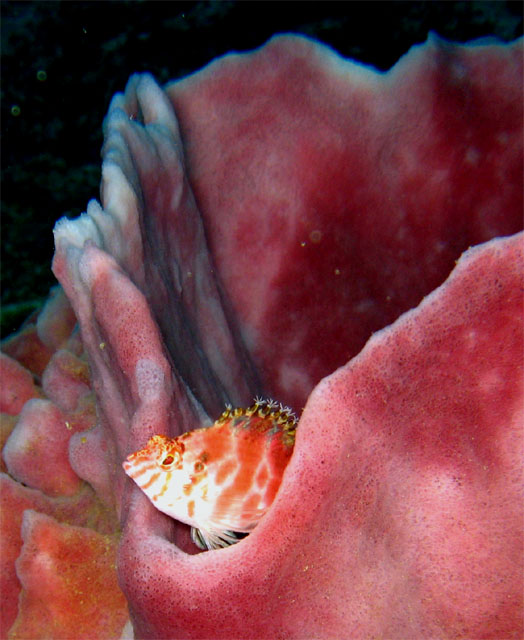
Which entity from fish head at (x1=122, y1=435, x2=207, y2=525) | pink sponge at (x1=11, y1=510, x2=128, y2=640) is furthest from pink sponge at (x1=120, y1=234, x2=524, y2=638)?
pink sponge at (x1=11, y1=510, x2=128, y2=640)

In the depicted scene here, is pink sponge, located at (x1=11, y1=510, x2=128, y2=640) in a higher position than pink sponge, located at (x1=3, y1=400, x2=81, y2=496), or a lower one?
lower

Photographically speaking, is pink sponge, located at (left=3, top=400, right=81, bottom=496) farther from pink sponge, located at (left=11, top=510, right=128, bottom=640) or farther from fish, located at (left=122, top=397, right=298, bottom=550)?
fish, located at (left=122, top=397, right=298, bottom=550)

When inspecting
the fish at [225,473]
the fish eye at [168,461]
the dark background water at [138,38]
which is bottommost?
the fish at [225,473]

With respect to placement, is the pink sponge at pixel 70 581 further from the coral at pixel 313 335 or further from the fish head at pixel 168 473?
the fish head at pixel 168 473

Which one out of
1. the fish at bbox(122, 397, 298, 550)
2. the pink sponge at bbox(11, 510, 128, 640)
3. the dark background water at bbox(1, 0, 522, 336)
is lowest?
the pink sponge at bbox(11, 510, 128, 640)

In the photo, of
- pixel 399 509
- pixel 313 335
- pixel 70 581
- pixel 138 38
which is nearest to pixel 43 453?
pixel 70 581

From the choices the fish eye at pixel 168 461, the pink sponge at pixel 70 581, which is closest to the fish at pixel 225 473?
the fish eye at pixel 168 461
